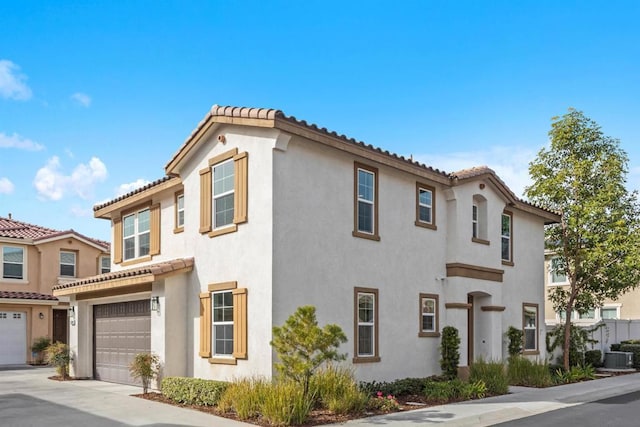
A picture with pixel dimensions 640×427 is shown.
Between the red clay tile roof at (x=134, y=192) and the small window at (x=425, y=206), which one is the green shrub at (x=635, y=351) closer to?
the small window at (x=425, y=206)

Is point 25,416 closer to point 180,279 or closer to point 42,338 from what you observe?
point 180,279

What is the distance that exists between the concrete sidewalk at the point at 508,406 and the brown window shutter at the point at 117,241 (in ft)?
41.4

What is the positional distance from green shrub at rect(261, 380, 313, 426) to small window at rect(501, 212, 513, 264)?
1171 cm

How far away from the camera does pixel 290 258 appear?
14.5 metres

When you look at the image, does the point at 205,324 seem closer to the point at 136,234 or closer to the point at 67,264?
the point at 136,234

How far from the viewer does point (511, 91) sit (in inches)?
663

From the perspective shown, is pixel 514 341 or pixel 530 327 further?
pixel 530 327

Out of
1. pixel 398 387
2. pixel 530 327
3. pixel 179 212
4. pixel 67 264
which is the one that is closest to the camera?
pixel 398 387

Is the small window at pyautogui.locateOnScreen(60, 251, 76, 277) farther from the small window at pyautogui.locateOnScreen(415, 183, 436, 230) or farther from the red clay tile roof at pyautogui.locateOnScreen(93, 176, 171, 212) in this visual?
the small window at pyautogui.locateOnScreen(415, 183, 436, 230)

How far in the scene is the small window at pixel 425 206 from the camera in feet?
60.1

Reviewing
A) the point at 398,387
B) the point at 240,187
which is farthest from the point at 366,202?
the point at 398,387

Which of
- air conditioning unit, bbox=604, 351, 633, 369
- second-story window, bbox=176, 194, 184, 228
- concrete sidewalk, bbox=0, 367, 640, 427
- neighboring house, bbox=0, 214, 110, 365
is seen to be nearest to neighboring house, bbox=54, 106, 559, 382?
second-story window, bbox=176, 194, 184, 228

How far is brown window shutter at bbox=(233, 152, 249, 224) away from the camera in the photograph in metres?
15.1

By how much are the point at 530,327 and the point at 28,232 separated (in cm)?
2423
